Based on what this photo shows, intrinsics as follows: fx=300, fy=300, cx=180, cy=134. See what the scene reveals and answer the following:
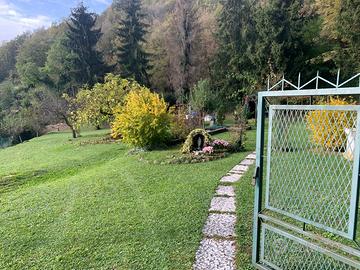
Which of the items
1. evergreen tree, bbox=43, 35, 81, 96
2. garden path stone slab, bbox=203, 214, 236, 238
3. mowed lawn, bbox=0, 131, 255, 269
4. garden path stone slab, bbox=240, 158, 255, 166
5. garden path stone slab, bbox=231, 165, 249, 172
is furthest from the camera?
evergreen tree, bbox=43, 35, 81, 96

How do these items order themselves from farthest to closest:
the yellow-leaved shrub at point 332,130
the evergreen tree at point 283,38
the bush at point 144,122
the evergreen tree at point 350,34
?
the evergreen tree at point 283,38
the evergreen tree at point 350,34
the bush at point 144,122
the yellow-leaved shrub at point 332,130

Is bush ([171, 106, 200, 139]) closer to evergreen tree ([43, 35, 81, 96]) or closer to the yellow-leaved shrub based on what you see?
the yellow-leaved shrub

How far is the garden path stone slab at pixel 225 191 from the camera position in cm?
518

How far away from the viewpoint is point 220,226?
3.91 meters

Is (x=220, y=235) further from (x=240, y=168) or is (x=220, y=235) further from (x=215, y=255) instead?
(x=240, y=168)

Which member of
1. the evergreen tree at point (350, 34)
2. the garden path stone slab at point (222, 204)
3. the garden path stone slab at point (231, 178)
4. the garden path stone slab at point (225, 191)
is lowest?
the garden path stone slab at point (222, 204)

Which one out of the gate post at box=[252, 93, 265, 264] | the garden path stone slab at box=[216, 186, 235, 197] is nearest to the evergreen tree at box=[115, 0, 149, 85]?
the garden path stone slab at box=[216, 186, 235, 197]

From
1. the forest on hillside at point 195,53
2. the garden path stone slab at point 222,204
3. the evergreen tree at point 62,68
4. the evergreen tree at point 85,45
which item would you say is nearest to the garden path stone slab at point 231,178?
the garden path stone slab at point 222,204

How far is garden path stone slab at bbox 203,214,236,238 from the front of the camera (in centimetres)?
370

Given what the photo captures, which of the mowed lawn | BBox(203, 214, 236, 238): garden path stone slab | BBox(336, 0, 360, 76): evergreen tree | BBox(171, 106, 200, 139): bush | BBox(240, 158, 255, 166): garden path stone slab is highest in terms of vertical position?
BBox(336, 0, 360, 76): evergreen tree

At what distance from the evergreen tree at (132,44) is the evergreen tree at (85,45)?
2.11 m

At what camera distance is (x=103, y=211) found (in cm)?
475

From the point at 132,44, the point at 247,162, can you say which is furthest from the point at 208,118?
the point at 132,44

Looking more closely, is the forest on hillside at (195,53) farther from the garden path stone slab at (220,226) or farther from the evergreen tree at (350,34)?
the garden path stone slab at (220,226)
